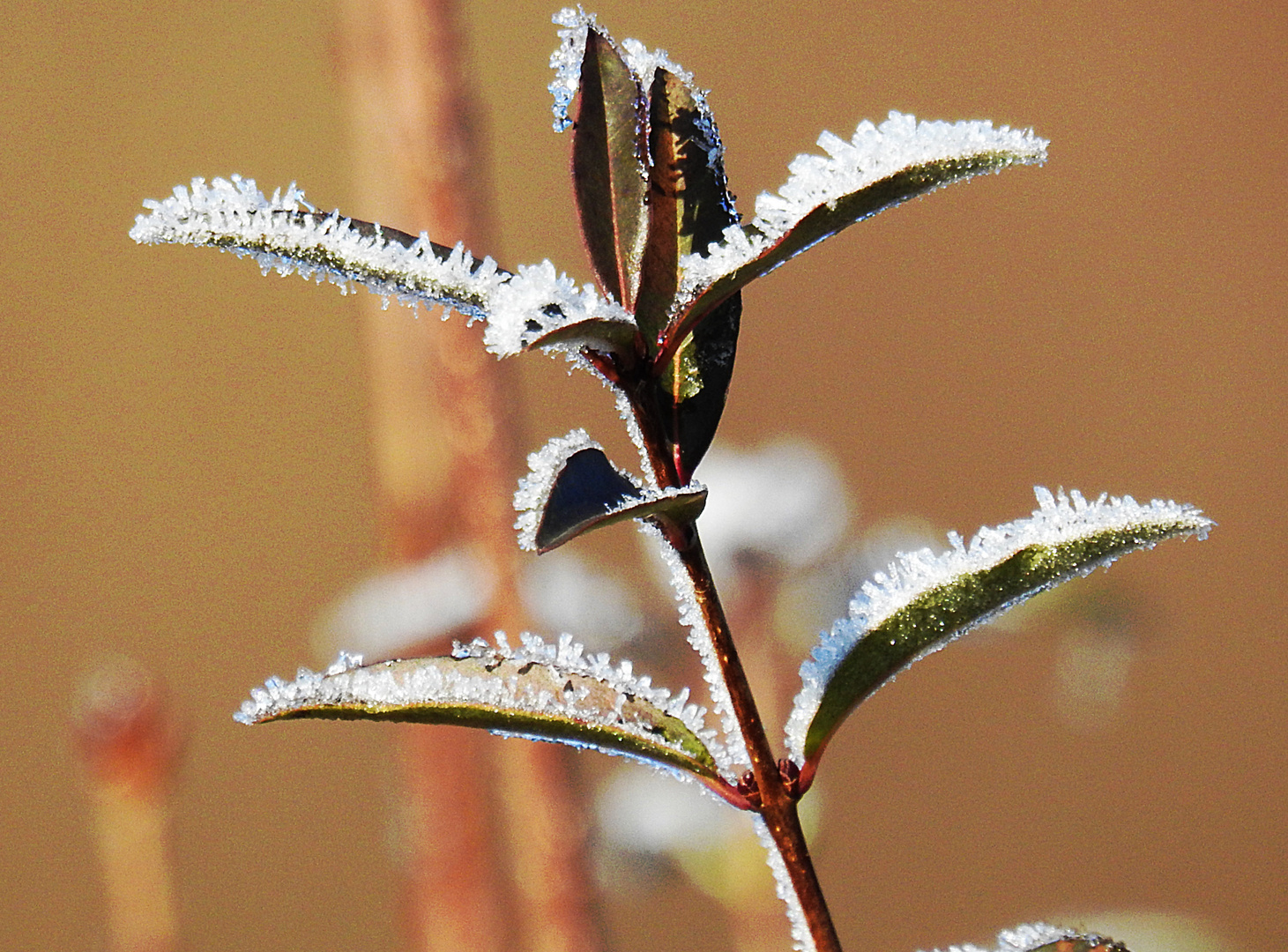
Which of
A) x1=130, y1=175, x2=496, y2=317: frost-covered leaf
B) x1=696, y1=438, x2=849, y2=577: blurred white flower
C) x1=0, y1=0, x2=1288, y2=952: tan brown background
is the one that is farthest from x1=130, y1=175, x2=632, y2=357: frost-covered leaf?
x1=0, y1=0, x2=1288, y2=952: tan brown background

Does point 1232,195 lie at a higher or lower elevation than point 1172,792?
higher

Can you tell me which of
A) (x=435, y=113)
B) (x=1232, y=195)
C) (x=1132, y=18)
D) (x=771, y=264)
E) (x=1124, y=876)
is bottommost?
(x=1124, y=876)

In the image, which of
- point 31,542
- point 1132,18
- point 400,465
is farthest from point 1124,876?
point 31,542

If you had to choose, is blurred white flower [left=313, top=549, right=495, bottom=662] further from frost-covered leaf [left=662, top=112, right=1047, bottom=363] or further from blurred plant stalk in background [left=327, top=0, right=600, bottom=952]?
frost-covered leaf [left=662, top=112, right=1047, bottom=363]

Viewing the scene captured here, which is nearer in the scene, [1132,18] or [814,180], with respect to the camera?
[814,180]

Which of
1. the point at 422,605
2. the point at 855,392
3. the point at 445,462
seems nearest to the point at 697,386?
the point at 422,605

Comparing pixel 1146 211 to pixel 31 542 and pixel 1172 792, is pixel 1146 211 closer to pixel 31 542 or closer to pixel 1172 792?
pixel 1172 792
